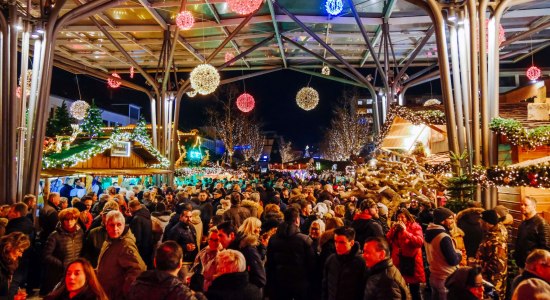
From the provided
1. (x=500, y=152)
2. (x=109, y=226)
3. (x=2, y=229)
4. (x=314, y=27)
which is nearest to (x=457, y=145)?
(x=500, y=152)

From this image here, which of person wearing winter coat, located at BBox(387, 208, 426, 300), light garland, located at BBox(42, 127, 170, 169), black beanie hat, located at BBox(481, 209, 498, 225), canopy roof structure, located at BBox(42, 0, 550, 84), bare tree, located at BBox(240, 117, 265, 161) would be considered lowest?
person wearing winter coat, located at BBox(387, 208, 426, 300)

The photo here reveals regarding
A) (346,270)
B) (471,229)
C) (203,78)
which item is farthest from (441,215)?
(203,78)

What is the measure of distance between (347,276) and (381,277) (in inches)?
18.2

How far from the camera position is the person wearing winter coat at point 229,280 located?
3.22 m

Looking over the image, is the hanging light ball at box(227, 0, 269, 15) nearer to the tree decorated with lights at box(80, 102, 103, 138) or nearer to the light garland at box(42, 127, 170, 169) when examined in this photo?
the light garland at box(42, 127, 170, 169)

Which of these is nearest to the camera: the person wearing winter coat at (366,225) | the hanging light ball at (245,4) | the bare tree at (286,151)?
the person wearing winter coat at (366,225)

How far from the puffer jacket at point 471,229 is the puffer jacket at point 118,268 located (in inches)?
178

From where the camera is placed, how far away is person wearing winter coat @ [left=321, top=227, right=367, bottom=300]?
3.78 m

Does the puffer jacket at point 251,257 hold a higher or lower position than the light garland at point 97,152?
lower

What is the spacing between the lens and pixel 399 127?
15.0 metres

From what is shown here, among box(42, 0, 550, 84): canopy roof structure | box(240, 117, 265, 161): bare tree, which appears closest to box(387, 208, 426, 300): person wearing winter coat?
box(42, 0, 550, 84): canopy roof structure

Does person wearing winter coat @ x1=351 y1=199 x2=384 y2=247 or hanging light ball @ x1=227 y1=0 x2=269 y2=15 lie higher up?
hanging light ball @ x1=227 y1=0 x2=269 y2=15

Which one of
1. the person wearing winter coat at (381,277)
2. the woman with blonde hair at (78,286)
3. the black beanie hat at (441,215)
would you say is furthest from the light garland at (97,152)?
the person wearing winter coat at (381,277)

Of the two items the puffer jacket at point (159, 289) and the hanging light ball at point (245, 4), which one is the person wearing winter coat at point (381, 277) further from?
the hanging light ball at point (245, 4)
